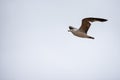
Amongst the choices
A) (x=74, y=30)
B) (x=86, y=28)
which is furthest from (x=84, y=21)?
(x=74, y=30)

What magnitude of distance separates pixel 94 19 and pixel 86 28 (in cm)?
70

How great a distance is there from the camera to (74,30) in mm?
7441

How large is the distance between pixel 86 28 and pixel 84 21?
312 millimetres

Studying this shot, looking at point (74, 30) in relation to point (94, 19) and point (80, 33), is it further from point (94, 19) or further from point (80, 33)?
point (94, 19)

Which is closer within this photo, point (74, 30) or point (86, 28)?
point (74, 30)

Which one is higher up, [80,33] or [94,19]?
[94,19]

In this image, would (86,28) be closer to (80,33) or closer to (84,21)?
(84,21)

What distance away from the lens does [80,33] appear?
7.34 metres

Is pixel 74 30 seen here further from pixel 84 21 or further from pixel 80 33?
pixel 84 21

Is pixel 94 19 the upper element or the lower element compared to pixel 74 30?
upper

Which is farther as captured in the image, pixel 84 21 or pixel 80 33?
pixel 84 21

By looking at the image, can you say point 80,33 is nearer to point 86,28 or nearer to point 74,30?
point 74,30

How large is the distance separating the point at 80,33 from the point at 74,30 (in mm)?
274

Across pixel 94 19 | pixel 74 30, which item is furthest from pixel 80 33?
pixel 94 19
